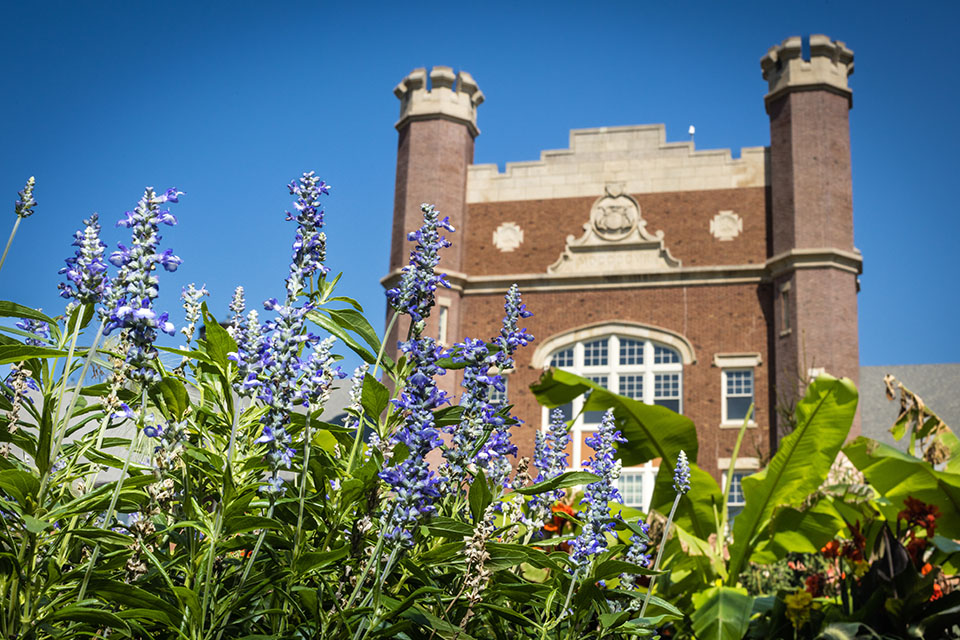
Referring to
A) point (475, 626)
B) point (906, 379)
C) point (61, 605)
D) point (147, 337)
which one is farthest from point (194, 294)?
point (906, 379)

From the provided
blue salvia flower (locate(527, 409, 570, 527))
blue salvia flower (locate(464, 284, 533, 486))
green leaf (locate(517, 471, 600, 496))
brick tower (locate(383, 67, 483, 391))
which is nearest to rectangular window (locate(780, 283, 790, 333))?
brick tower (locate(383, 67, 483, 391))

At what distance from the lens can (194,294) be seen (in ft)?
8.12

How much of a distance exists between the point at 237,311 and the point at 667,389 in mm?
20351

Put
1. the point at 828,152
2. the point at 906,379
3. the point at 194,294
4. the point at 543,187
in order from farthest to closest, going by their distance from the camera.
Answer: the point at 906,379 < the point at 543,187 < the point at 828,152 < the point at 194,294

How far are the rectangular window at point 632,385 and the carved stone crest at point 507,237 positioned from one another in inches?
184

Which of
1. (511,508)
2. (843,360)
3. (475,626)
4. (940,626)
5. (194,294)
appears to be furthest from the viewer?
(843,360)

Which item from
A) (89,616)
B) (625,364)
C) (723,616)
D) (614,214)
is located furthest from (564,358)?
(89,616)

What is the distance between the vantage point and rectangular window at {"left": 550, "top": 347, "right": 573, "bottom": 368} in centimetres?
2266

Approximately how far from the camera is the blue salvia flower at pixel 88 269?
A: 174cm

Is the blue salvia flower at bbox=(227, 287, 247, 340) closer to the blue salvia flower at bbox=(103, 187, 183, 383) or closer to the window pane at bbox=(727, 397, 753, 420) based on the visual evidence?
the blue salvia flower at bbox=(103, 187, 183, 383)

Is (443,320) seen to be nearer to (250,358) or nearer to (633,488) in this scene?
(633,488)

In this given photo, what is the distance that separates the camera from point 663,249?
899 inches

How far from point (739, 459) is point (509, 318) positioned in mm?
19500

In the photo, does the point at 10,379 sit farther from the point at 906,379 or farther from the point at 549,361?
the point at 906,379
